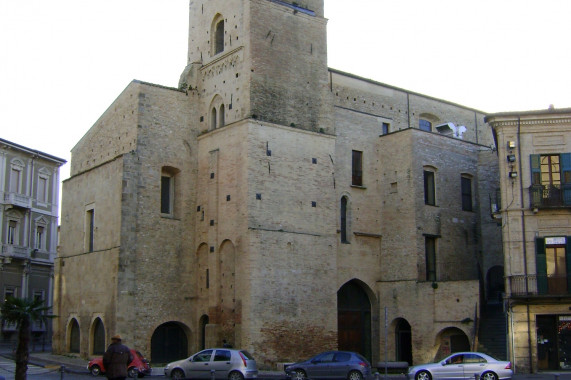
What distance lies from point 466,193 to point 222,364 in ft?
58.1

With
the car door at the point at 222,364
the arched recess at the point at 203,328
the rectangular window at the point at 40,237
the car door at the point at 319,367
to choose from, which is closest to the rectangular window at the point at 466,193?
the car door at the point at 319,367

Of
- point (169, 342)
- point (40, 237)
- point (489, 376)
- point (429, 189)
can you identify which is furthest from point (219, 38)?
point (40, 237)

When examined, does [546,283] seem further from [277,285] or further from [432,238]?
[277,285]

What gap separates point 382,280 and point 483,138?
13.0m

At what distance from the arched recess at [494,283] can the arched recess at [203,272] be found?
580 inches

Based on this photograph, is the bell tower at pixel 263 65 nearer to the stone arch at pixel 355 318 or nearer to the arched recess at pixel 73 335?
the stone arch at pixel 355 318

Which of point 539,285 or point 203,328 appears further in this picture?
point 203,328

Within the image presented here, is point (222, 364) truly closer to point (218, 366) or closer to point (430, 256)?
Result: point (218, 366)

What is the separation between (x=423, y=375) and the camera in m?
27.6

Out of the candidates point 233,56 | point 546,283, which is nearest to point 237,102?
point 233,56

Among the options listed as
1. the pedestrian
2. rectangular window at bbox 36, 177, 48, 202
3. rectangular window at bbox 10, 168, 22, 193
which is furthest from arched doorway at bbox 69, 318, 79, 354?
the pedestrian

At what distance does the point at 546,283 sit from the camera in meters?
30.1

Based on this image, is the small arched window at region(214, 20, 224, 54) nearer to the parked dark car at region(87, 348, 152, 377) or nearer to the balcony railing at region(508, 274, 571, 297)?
the parked dark car at region(87, 348, 152, 377)

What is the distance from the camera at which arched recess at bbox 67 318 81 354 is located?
3653 centimetres
